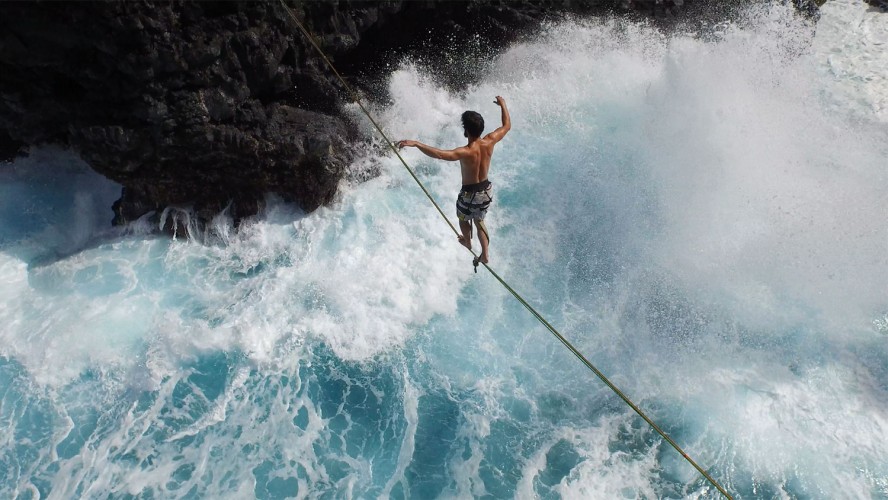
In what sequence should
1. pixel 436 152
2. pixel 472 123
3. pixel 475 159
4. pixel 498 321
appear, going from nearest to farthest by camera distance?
1. pixel 436 152
2. pixel 472 123
3. pixel 475 159
4. pixel 498 321

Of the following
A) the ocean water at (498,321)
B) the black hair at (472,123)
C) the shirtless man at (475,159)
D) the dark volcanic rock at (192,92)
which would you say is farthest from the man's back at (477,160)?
the dark volcanic rock at (192,92)

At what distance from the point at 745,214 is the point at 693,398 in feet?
13.0

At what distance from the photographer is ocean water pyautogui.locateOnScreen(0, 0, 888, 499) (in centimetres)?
769

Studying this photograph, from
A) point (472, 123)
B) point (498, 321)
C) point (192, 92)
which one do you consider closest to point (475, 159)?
point (472, 123)

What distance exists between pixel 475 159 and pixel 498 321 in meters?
3.82

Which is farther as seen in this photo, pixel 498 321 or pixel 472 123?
pixel 498 321

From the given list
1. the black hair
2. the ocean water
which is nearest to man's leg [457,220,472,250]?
the black hair

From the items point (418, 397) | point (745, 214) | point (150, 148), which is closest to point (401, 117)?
point (150, 148)

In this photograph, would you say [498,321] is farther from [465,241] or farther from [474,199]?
[474,199]

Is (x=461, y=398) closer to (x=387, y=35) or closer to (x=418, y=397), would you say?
(x=418, y=397)

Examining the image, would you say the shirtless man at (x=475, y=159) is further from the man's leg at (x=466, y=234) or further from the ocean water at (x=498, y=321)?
the ocean water at (x=498, y=321)

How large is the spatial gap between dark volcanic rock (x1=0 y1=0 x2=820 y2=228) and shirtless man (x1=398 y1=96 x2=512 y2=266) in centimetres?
430

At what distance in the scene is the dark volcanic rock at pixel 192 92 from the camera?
319 inches

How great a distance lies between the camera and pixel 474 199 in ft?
22.6
